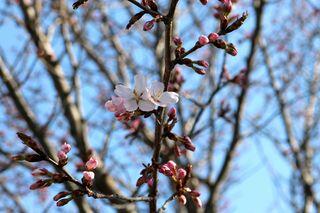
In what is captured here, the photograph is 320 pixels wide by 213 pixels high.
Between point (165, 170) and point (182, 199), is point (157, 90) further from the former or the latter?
point (182, 199)

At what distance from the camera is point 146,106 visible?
158 centimetres

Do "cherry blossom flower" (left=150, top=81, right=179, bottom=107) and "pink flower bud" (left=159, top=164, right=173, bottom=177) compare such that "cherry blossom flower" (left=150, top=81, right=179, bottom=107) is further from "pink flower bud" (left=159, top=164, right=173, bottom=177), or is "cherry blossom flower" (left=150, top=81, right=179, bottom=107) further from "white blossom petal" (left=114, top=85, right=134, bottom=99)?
"pink flower bud" (left=159, top=164, right=173, bottom=177)

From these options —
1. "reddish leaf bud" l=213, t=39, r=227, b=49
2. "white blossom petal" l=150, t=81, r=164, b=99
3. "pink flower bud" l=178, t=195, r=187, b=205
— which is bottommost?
"pink flower bud" l=178, t=195, r=187, b=205

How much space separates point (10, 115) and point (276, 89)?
440 cm

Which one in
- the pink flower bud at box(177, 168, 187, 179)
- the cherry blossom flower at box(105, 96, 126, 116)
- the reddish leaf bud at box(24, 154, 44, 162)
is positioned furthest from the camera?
the pink flower bud at box(177, 168, 187, 179)

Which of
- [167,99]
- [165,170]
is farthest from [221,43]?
[165,170]

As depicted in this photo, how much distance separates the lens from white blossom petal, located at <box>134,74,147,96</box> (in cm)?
164

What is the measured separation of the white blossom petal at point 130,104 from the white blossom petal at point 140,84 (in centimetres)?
5

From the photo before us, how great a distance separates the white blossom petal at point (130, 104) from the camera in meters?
1.58

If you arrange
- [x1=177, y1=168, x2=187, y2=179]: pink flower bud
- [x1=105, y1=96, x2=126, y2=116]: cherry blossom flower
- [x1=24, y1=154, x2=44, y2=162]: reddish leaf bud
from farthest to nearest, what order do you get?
[x1=177, y1=168, x2=187, y2=179]: pink flower bud < [x1=105, y1=96, x2=126, y2=116]: cherry blossom flower < [x1=24, y1=154, x2=44, y2=162]: reddish leaf bud

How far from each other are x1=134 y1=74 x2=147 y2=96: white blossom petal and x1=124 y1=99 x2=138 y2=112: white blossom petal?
47 millimetres

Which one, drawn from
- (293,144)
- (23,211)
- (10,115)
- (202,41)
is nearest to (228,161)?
(293,144)

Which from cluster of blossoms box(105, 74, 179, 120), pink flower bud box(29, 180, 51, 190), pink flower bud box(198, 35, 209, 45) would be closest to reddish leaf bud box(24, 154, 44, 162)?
pink flower bud box(29, 180, 51, 190)

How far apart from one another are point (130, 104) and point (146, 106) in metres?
0.06
